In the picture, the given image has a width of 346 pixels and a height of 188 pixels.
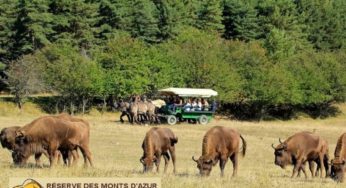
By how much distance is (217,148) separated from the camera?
64.2 feet

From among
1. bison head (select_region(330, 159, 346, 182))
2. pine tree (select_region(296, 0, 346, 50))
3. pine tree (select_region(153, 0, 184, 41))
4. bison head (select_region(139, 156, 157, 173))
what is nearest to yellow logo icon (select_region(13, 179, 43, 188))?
bison head (select_region(139, 156, 157, 173))

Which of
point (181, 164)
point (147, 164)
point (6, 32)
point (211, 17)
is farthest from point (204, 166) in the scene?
point (211, 17)

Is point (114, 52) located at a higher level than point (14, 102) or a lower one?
higher

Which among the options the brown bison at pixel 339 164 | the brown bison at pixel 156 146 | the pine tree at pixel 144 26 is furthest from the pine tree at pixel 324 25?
the brown bison at pixel 339 164

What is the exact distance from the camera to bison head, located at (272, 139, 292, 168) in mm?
20719

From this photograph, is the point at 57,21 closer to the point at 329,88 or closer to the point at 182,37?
the point at 182,37

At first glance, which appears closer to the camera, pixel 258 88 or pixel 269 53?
pixel 258 88

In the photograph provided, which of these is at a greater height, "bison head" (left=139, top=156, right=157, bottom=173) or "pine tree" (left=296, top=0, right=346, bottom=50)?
"pine tree" (left=296, top=0, right=346, bottom=50)

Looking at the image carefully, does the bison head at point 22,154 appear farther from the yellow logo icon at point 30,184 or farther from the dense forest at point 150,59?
the dense forest at point 150,59

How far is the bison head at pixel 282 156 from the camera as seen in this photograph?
20.7m

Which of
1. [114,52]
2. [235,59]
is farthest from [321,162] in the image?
[235,59]

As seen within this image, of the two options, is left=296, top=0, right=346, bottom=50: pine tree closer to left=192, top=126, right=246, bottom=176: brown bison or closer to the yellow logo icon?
left=192, top=126, right=246, bottom=176: brown bison

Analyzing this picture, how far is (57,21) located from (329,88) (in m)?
35.1

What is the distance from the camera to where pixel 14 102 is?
2820 inches
